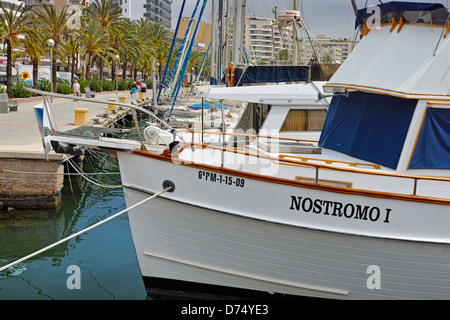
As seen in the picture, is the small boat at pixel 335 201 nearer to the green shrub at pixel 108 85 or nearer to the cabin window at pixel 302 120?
the cabin window at pixel 302 120

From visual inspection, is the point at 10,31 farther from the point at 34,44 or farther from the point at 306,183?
the point at 306,183

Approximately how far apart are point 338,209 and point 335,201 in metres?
0.12

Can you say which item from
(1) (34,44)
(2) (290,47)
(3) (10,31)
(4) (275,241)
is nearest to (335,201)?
(4) (275,241)

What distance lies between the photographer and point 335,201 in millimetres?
7602

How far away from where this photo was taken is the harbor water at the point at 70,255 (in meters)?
9.53

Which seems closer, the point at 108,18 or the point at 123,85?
the point at 108,18

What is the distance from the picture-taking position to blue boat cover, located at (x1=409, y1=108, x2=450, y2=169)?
7.86 meters

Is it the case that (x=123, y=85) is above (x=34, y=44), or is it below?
below

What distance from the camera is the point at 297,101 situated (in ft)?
38.2

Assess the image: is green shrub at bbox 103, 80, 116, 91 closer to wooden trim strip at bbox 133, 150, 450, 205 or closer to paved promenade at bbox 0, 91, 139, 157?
paved promenade at bbox 0, 91, 139, 157

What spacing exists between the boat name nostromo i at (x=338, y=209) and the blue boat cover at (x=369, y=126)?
0.99 metres
